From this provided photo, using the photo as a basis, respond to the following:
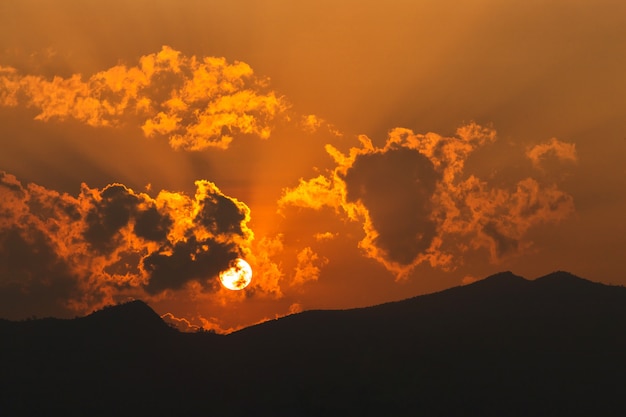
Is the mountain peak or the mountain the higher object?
the mountain peak

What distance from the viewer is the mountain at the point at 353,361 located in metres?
113

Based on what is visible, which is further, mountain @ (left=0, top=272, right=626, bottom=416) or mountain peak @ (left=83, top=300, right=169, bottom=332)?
mountain peak @ (left=83, top=300, right=169, bottom=332)

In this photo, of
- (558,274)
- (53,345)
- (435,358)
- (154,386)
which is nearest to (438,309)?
(435,358)

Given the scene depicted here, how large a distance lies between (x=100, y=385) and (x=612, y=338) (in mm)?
82307

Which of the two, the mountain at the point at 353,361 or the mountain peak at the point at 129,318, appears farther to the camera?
the mountain peak at the point at 129,318

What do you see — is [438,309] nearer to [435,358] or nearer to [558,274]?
[435,358]

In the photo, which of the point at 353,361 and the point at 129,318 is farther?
the point at 129,318

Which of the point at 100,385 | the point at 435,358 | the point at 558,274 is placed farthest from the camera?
the point at 558,274

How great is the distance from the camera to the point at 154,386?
Result: 4636 inches

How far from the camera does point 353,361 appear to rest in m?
125

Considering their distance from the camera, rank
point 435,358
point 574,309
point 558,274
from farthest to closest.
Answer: point 558,274, point 574,309, point 435,358

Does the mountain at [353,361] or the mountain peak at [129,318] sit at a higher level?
the mountain peak at [129,318]

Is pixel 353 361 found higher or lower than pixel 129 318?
lower

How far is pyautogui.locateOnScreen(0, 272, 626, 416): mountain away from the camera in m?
113
